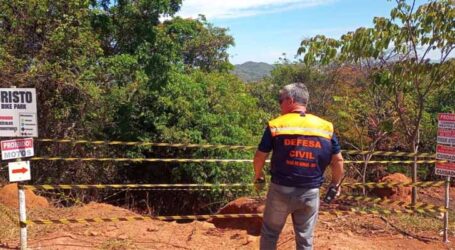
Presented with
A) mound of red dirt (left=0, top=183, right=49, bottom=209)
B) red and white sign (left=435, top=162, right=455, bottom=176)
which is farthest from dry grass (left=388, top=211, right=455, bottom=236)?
mound of red dirt (left=0, top=183, right=49, bottom=209)

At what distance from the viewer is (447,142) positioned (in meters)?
6.41

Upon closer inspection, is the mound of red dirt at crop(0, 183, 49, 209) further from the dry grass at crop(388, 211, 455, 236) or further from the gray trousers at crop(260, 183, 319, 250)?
the dry grass at crop(388, 211, 455, 236)

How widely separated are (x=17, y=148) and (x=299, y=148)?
2.96 metres

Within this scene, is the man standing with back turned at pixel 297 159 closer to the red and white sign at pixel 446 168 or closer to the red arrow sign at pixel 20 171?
the red arrow sign at pixel 20 171

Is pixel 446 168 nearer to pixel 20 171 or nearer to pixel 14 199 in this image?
pixel 20 171

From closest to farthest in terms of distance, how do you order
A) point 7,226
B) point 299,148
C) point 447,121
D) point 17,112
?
point 299,148, point 17,112, point 7,226, point 447,121

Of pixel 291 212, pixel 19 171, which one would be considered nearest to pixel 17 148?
pixel 19 171

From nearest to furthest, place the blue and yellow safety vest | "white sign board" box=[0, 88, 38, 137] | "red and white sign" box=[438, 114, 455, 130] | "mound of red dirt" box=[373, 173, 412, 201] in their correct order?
1. the blue and yellow safety vest
2. "white sign board" box=[0, 88, 38, 137]
3. "red and white sign" box=[438, 114, 455, 130]
4. "mound of red dirt" box=[373, 173, 412, 201]

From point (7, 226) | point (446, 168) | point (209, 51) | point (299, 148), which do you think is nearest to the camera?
point (299, 148)

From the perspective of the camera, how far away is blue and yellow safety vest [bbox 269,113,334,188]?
4270 millimetres

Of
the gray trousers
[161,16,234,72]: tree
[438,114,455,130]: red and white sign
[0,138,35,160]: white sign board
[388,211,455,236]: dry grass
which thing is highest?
[161,16,234,72]: tree

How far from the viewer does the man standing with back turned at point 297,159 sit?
4.28 metres

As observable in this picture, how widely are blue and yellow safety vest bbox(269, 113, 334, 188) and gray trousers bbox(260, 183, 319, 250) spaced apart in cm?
8

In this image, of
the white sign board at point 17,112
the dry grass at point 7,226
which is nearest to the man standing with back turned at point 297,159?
the white sign board at point 17,112
